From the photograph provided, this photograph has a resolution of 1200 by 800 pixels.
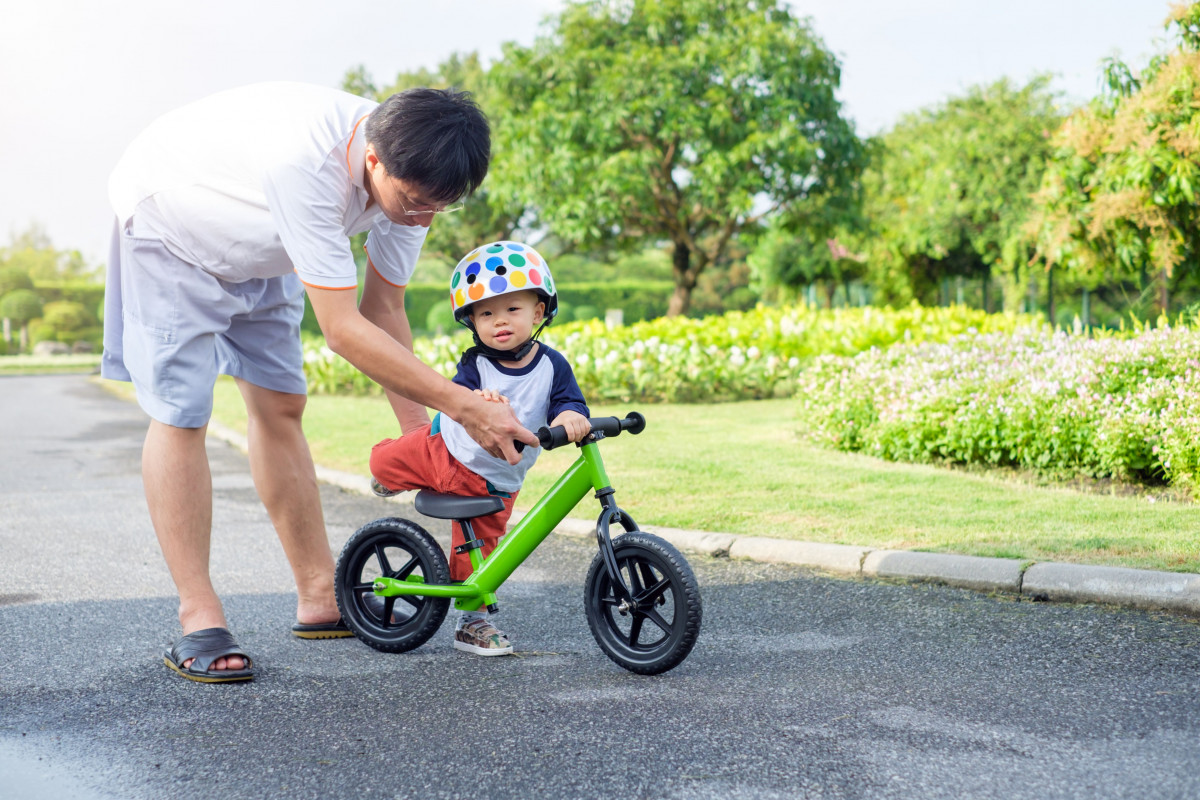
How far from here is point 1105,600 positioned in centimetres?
389

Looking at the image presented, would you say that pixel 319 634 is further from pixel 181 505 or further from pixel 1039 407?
pixel 1039 407

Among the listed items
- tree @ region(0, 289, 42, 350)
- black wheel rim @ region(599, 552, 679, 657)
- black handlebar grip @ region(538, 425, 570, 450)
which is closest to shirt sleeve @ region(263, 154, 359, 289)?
black handlebar grip @ region(538, 425, 570, 450)

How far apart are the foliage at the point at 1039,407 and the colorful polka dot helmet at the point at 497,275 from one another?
3.90m

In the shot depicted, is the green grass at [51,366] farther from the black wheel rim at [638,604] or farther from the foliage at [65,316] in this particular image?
the black wheel rim at [638,604]

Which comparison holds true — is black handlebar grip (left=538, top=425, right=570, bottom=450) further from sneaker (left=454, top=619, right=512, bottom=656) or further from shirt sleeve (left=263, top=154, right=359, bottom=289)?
sneaker (left=454, top=619, right=512, bottom=656)

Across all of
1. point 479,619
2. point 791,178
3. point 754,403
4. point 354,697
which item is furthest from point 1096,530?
point 791,178

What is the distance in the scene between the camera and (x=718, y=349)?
12078mm

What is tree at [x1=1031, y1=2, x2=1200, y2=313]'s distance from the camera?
7.99 metres

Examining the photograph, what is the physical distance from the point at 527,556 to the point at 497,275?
83 centimetres

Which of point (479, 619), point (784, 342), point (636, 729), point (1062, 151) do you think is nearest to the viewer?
point (636, 729)

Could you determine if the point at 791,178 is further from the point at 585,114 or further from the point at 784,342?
the point at 784,342

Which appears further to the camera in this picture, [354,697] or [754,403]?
[754,403]

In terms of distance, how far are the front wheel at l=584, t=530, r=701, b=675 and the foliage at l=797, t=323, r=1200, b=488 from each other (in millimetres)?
3619

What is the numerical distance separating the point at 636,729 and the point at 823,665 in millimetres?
789
